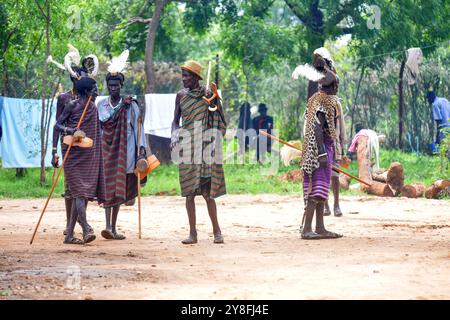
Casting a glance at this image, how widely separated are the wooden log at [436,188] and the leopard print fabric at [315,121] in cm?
562

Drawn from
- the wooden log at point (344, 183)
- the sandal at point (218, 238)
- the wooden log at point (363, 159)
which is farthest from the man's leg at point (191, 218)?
the wooden log at point (344, 183)

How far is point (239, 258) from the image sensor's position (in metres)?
8.90

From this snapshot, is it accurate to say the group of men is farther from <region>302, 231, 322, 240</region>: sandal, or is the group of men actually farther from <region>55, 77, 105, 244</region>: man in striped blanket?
<region>302, 231, 322, 240</region>: sandal

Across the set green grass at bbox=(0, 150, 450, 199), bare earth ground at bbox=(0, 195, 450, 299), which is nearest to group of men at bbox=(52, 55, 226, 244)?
bare earth ground at bbox=(0, 195, 450, 299)

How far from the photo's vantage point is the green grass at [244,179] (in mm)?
17266

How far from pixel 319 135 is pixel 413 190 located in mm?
6075

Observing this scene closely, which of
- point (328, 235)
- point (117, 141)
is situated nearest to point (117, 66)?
point (117, 141)

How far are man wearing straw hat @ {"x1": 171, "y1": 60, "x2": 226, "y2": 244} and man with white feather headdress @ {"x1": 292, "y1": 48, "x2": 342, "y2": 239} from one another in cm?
108

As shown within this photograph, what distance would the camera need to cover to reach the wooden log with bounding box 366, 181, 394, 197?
1623 centimetres

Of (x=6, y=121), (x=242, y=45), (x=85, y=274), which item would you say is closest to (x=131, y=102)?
(x=85, y=274)

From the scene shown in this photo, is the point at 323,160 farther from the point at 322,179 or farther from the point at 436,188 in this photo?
the point at 436,188

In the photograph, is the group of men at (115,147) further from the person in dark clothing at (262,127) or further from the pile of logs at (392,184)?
the person in dark clothing at (262,127)

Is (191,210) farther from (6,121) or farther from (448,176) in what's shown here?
(6,121)

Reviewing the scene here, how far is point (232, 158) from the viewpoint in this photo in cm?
2269
